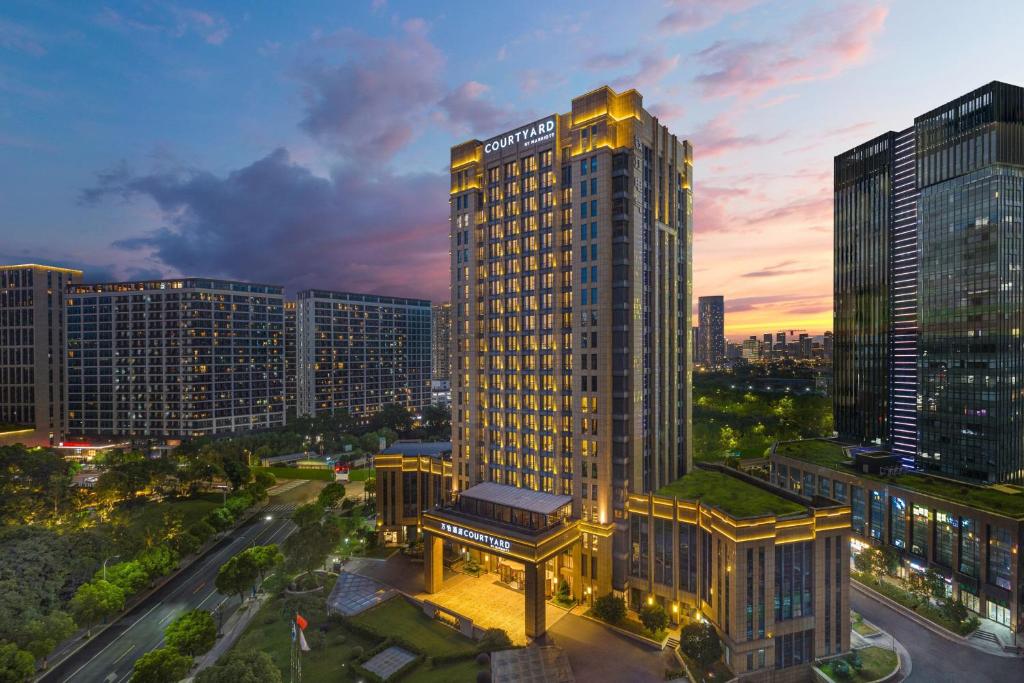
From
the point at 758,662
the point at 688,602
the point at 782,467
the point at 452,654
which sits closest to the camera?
the point at 758,662

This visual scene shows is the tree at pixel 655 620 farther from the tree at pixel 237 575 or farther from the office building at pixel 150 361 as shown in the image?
the office building at pixel 150 361

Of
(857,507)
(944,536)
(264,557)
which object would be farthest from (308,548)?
(944,536)

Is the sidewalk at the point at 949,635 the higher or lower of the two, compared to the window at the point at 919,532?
lower

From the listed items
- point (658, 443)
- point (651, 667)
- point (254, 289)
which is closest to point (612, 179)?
point (658, 443)

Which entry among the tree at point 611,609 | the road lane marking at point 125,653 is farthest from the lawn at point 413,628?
the road lane marking at point 125,653

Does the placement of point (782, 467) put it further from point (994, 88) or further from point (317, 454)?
point (317, 454)

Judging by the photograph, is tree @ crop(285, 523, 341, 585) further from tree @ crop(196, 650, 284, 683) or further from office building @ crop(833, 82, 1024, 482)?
office building @ crop(833, 82, 1024, 482)

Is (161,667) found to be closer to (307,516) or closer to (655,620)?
(307,516)
